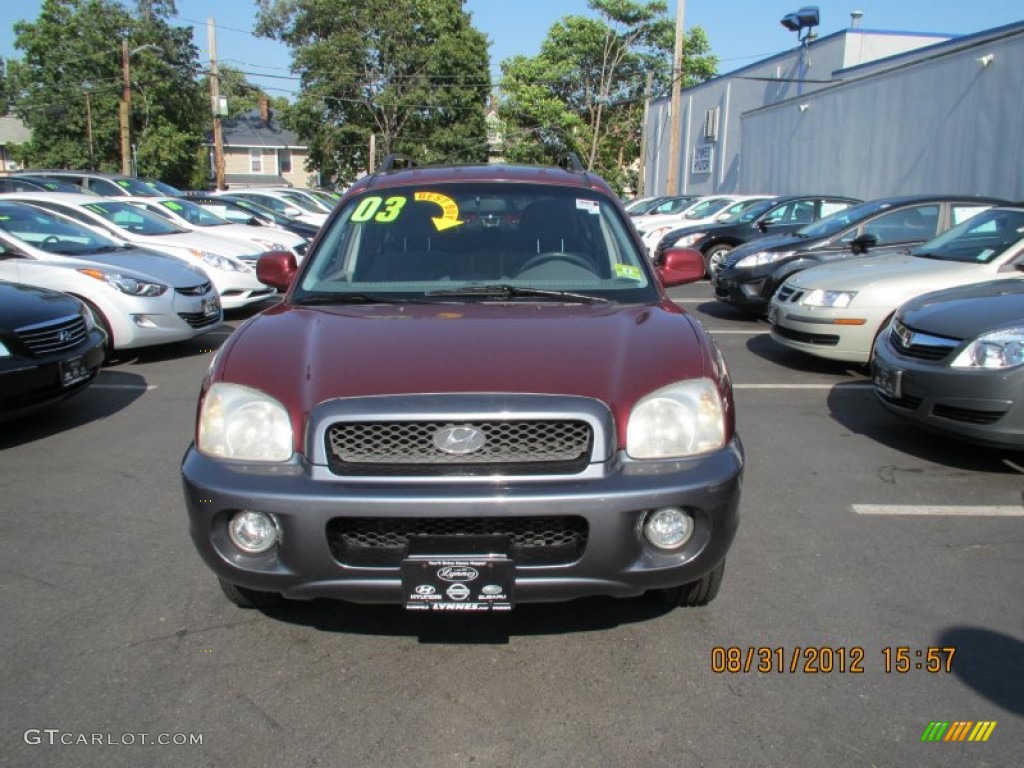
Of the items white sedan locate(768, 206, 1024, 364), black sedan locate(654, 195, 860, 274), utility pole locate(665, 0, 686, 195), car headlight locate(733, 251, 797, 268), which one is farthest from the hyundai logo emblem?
utility pole locate(665, 0, 686, 195)

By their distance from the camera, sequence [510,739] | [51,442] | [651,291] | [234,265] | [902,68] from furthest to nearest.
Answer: [902,68] → [234,265] → [51,442] → [651,291] → [510,739]

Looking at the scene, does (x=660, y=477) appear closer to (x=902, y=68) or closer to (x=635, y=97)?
(x=902, y=68)

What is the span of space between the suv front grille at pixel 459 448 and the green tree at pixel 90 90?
1881 inches

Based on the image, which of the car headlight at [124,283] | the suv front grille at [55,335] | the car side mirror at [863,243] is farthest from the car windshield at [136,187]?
the car side mirror at [863,243]

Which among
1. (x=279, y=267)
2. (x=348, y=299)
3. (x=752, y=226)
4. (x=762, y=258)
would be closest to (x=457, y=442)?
(x=348, y=299)

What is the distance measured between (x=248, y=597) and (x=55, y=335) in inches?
140

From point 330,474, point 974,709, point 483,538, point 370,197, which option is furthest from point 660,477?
point 370,197

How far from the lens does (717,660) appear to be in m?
2.96

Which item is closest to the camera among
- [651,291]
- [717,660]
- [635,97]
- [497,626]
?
[717,660]

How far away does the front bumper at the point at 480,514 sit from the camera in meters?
2.54

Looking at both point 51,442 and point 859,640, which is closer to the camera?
point 859,640

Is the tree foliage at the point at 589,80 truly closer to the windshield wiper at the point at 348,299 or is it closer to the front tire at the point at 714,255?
the front tire at the point at 714,255

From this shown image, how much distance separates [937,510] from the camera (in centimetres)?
439

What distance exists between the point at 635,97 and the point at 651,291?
1876 inches
